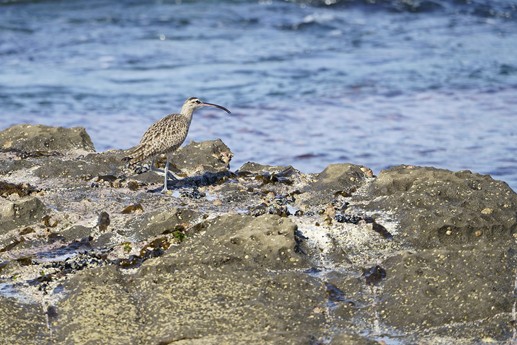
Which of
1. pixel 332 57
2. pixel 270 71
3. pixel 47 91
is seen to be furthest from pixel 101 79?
pixel 332 57

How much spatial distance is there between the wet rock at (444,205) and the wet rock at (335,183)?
27 centimetres

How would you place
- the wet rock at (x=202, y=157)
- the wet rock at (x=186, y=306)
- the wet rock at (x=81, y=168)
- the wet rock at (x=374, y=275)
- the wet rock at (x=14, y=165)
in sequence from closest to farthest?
1. the wet rock at (x=186, y=306)
2. the wet rock at (x=374, y=275)
3. the wet rock at (x=81, y=168)
4. the wet rock at (x=14, y=165)
5. the wet rock at (x=202, y=157)

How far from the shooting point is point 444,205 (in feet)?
25.9

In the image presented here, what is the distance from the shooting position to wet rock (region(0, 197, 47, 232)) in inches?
322

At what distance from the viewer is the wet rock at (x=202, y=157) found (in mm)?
10117

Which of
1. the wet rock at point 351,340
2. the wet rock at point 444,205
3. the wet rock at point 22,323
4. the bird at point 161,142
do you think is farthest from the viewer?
the bird at point 161,142

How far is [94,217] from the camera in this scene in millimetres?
8422

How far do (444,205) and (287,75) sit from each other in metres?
11.1

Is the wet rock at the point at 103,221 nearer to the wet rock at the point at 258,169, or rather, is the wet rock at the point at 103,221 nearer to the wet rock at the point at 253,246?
the wet rock at the point at 253,246

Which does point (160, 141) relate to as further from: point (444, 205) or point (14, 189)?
point (444, 205)

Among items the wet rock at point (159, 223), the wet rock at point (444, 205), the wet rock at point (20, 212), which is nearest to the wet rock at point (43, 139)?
the wet rock at point (20, 212)

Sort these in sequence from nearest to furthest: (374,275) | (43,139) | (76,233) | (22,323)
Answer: (22,323) → (374,275) → (76,233) → (43,139)

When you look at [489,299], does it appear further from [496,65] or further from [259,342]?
[496,65]

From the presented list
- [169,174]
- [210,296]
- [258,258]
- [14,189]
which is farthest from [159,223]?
[14,189]
